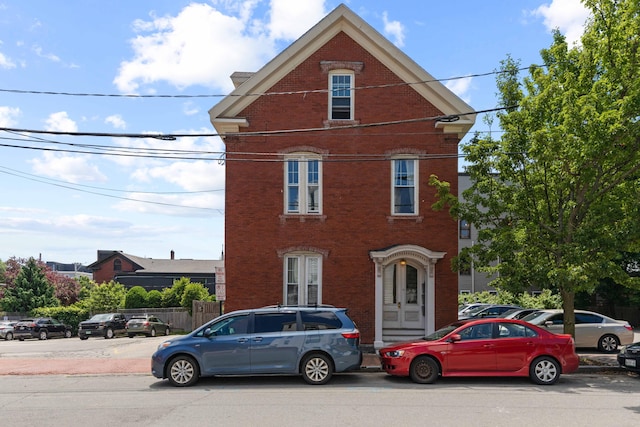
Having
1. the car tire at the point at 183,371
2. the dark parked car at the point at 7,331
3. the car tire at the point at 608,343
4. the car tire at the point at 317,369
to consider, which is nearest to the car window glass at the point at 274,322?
the car tire at the point at 317,369

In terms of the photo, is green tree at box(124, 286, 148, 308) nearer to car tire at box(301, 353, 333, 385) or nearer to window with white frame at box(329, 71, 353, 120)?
window with white frame at box(329, 71, 353, 120)

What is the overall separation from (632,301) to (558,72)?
60.6 ft

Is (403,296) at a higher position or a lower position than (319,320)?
higher

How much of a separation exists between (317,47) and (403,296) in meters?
8.24

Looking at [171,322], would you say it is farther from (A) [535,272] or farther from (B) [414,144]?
(A) [535,272]

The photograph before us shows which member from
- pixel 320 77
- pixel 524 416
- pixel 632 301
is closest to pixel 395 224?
pixel 320 77

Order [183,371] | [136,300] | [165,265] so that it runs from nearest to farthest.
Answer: [183,371]
[136,300]
[165,265]

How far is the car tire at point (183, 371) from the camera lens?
1134cm

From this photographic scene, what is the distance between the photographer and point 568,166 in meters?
13.6

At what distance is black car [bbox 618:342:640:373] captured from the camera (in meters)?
12.4

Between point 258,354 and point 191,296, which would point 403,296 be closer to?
point 258,354

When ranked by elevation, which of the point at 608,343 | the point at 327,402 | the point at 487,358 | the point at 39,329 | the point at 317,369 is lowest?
the point at 39,329

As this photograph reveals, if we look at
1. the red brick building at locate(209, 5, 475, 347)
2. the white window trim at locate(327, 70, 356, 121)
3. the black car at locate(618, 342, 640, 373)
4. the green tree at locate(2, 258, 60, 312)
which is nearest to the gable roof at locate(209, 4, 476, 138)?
the red brick building at locate(209, 5, 475, 347)

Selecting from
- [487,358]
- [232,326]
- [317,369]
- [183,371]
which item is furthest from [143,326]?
[487,358]
